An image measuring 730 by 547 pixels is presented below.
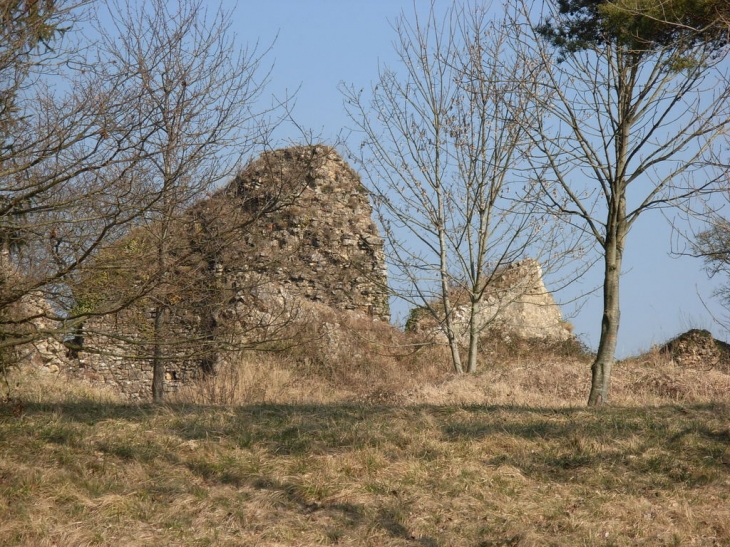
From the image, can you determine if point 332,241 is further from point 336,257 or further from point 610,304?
point 610,304

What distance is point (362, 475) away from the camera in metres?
6.96

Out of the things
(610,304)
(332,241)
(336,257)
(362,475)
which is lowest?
(362,475)

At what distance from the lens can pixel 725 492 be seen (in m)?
6.57

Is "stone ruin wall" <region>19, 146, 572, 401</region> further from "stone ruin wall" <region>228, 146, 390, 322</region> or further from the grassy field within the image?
the grassy field

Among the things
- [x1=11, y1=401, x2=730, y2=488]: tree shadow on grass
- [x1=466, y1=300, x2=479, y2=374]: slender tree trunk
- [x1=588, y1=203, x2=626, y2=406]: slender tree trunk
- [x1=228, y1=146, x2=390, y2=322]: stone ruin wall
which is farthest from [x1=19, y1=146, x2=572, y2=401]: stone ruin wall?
[x1=11, y1=401, x2=730, y2=488]: tree shadow on grass

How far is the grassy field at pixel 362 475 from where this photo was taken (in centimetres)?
595

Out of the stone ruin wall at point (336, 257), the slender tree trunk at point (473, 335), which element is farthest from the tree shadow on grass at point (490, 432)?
the stone ruin wall at point (336, 257)

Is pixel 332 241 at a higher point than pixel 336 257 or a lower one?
higher

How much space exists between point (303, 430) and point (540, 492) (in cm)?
262

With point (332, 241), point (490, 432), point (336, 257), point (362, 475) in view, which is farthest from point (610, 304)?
point (332, 241)

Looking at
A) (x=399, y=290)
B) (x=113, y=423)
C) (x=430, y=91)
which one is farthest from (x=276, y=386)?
(x=430, y=91)

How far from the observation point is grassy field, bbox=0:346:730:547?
595 cm

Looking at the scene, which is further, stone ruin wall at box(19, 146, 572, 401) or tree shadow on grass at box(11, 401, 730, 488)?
stone ruin wall at box(19, 146, 572, 401)

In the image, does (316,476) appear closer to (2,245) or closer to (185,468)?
(185,468)
